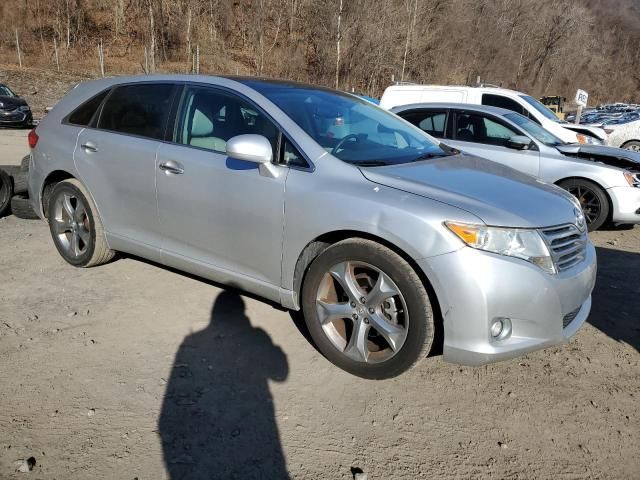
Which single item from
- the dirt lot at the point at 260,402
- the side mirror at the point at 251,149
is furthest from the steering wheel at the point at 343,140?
the dirt lot at the point at 260,402

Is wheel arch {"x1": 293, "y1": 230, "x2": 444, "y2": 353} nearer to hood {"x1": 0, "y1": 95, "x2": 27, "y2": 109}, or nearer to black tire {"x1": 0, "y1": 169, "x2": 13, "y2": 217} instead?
black tire {"x1": 0, "y1": 169, "x2": 13, "y2": 217}

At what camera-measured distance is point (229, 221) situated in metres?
3.21

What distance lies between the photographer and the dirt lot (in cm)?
226

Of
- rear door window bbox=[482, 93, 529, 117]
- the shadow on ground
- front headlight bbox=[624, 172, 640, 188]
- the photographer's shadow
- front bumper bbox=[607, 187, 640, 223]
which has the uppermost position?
rear door window bbox=[482, 93, 529, 117]

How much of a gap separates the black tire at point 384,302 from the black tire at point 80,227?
2075 mm

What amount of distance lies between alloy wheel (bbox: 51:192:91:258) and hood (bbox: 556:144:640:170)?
582 cm

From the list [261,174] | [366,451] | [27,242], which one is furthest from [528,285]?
[27,242]

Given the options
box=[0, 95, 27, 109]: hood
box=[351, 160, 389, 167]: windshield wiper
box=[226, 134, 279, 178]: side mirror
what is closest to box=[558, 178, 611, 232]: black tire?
box=[351, 160, 389, 167]: windshield wiper

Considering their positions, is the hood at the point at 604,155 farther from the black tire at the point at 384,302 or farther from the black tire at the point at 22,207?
the black tire at the point at 22,207

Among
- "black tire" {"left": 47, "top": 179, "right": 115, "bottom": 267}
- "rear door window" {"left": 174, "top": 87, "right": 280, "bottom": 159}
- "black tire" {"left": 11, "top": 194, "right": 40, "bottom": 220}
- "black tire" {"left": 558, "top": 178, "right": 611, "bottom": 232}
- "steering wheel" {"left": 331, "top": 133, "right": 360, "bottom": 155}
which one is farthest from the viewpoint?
"black tire" {"left": 558, "top": 178, "right": 611, "bottom": 232}

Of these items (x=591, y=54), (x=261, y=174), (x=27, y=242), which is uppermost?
(x=591, y=54)

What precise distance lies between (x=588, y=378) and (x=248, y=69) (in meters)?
37.3

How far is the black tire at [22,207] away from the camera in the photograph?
18.0ft

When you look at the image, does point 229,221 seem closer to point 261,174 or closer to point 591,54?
point 261,174
